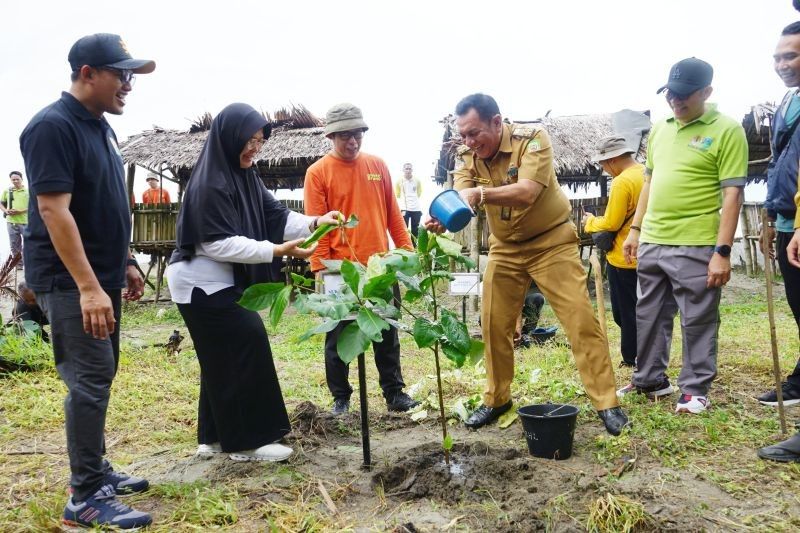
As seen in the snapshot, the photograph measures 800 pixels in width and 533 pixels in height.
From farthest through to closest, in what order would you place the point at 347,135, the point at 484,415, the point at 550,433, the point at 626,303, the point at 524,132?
the point at 626,303 < the point at 347,135 < the point at 484,415 < the point at 524,132 < the point at 550,433

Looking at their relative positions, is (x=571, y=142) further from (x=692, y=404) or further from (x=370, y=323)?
(x=370, y=323)

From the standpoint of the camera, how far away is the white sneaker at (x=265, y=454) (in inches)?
125

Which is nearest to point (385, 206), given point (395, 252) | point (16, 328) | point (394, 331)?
point (394, 331)

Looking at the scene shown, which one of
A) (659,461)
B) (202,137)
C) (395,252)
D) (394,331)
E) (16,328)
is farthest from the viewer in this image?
(202,137)

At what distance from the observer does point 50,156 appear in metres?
2.42

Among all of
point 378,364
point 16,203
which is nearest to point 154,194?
point 16,203

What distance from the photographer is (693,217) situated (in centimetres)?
365

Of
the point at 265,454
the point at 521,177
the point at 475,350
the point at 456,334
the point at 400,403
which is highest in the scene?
the point at 521,177

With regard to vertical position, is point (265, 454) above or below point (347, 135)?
below

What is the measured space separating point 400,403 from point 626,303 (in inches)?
79.5

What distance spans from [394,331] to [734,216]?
223cm

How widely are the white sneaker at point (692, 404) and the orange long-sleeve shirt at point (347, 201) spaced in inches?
82.3

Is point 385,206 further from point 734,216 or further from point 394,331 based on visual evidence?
point 734,216

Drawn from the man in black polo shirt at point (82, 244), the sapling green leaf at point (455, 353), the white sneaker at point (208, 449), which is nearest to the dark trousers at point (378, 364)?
the white sneaker at point (208, 449)
